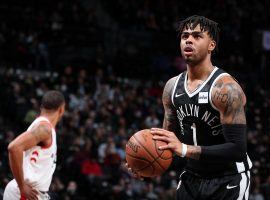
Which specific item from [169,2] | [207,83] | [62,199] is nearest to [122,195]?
[62,199]

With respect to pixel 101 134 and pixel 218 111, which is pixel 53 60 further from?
pixel 218 111

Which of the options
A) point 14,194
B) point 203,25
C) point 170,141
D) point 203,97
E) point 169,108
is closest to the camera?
point 170,141

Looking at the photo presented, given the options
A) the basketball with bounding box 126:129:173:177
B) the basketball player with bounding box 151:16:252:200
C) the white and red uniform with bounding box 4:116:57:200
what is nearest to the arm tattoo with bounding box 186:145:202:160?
the basketball player with bounding box 151:16:252:200

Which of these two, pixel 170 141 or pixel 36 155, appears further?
pixel 36 155

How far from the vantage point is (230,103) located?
4203 mm

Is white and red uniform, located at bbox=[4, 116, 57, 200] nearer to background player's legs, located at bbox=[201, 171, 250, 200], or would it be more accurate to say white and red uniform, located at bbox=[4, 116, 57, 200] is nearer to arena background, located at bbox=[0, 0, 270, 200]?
background player's legs, located at bbox=[201, 171, 250, 200]

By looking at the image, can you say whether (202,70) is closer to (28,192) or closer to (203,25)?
(203,25)

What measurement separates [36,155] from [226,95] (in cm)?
201

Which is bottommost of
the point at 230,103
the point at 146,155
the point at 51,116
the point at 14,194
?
the point at 14,194

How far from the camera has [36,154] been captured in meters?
5.48

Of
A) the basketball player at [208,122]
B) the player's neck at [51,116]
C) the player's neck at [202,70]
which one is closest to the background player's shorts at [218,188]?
the basketball player at [208,122]

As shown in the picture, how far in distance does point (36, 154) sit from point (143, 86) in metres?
10.5

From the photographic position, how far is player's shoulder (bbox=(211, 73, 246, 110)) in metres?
4.21

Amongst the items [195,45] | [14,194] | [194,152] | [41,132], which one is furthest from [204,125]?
[14,194]
